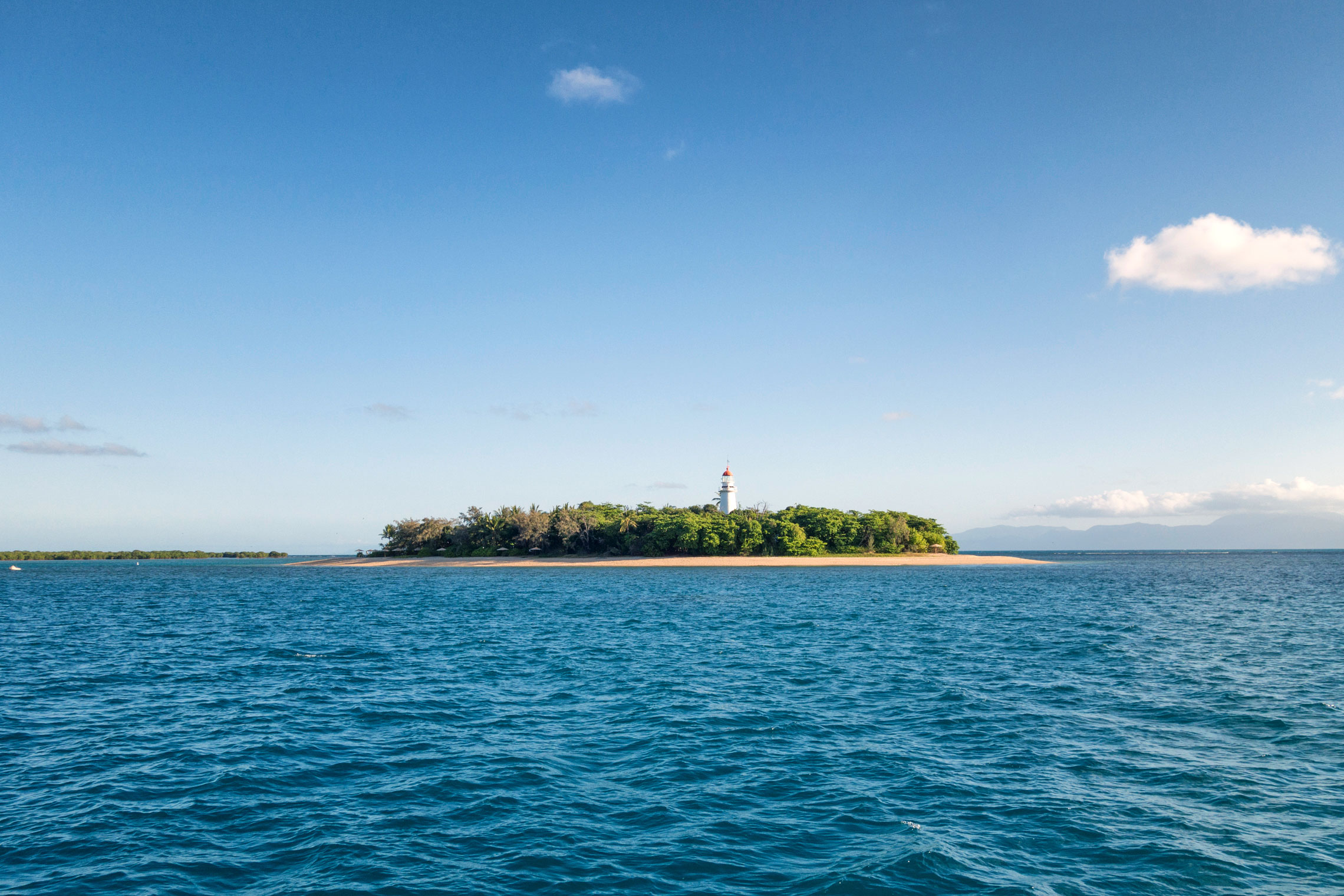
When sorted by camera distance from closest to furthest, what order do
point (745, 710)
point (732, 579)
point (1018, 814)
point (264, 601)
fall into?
point (1018, 814) → point (745, 710) → point (264, 601) → point (732, 579)

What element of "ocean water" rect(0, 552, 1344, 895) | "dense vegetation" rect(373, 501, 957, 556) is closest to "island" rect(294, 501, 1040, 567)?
"dense vegetation" rect(373, 501, 957, 556)

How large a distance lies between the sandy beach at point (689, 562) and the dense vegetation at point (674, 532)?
125 inches

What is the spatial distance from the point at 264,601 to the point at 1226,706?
65342mm

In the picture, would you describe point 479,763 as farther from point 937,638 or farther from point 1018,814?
point 937,638

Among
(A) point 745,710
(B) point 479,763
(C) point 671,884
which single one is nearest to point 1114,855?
(C) point 671,884

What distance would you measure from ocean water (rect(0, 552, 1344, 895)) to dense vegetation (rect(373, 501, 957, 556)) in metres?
90.0

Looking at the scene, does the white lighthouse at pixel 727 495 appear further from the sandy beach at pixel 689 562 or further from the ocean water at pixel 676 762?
the ocean water at pixel 676 762

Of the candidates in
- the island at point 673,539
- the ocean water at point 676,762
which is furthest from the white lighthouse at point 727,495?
the ocean water at point 676,762

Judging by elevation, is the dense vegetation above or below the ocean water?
above

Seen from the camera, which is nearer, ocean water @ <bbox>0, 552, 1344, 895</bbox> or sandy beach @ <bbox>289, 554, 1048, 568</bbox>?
ocean water @ <bbox>0, 552, 1344, 895</bbox>

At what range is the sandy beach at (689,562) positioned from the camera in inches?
4833

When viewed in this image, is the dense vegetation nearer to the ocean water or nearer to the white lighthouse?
the white lighthouse

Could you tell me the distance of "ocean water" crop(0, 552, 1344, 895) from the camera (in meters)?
11.9

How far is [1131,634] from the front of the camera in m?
38.9
